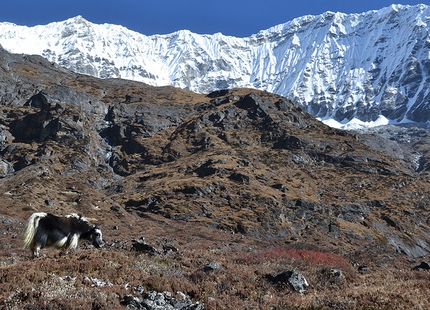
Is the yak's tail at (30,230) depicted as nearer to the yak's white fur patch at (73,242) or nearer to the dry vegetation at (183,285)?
the dry vegetation at (183,285)

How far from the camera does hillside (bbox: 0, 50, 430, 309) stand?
1277 centimetres

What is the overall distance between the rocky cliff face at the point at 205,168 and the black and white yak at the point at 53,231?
35.2 metres

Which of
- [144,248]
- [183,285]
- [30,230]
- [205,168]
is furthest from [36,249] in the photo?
[205,168]

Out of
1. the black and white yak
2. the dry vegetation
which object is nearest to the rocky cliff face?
the dry vegetation

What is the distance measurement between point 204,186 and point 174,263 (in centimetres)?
6342

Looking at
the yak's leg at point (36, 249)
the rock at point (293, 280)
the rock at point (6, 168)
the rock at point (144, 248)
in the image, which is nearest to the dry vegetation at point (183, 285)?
the rock at point (293, 280)

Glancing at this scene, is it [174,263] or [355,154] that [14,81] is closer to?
[355,154]

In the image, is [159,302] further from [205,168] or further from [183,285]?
[205,168]

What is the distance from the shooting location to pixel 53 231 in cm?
1526

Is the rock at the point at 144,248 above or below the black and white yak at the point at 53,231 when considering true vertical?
below

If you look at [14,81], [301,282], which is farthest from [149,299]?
[14,81]

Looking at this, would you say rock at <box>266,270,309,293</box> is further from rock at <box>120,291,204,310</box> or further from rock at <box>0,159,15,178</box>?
rock at <box>0,159,15,178</box>

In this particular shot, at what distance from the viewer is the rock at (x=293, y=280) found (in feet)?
44.6

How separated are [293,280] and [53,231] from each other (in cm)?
887
